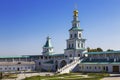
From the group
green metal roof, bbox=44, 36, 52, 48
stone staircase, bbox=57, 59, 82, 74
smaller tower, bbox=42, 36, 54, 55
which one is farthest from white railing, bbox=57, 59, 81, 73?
green metal roof, bbox=44, 36, 52, 48

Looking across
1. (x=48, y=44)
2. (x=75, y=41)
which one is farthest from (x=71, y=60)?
(x=48, y=44)

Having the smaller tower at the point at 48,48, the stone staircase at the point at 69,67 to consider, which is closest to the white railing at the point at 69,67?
the stone staircase at the point at 69,67

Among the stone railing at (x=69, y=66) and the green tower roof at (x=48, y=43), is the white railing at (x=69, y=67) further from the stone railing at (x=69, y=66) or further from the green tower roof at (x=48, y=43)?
the green tower roof at (x=48, y=43)

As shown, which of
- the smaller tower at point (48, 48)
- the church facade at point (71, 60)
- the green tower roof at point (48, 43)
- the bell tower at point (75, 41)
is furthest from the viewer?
the green tower roof at point (48, 43)

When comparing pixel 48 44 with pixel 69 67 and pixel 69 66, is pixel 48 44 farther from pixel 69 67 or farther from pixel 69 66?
pixel 69 67

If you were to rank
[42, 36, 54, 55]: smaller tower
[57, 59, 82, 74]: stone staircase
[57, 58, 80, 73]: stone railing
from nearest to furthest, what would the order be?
[57, 59, 82, 74]: stone staircase, [57, 58, 80, 73]: stone railing, [42, 36, 54, 55]: smaller tower

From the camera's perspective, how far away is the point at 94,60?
73.8 metres

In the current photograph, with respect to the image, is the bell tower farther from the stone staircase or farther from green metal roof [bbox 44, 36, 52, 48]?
green metal roof [bbox 44, 36, 52, 48]

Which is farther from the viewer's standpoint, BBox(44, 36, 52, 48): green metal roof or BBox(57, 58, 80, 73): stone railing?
BBox(44, 36, 52, 48): green metal roof

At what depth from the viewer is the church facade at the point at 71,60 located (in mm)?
69500

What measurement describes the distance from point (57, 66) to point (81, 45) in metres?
9.75

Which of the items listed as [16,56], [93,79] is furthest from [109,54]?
[16,56]

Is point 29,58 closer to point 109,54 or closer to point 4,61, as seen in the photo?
point 4,61

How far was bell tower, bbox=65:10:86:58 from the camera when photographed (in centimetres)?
7919
